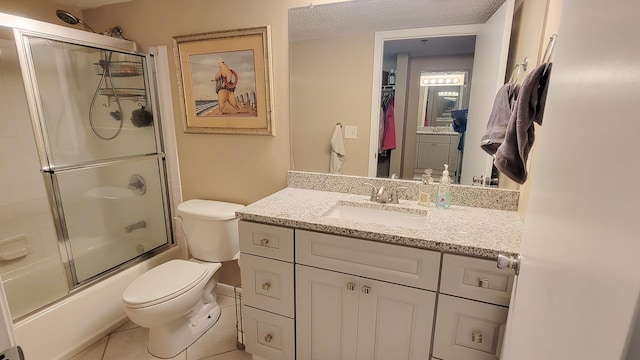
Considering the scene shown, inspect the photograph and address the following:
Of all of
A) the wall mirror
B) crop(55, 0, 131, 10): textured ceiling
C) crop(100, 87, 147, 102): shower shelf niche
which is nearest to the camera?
the wall mirror

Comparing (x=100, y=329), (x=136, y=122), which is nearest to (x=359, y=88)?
(x=136, y=122)

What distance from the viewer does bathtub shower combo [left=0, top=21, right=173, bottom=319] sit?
1.68 meters

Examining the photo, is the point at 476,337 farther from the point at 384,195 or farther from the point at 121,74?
the point at 121,74

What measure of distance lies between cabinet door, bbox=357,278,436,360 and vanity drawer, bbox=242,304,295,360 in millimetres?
365

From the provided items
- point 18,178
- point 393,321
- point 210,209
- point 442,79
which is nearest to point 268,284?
point 393,321

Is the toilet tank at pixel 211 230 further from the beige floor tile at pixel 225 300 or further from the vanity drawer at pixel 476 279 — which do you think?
the vanity drawer at pixel 476 279

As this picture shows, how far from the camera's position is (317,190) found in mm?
1809

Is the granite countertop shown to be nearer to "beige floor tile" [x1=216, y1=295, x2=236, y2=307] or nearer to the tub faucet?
"beige floor tile" [x1=216, y1=295, x2=236, y2=307]

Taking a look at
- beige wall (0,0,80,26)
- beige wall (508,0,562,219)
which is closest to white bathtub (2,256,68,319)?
beige wall (0,0,80,26)

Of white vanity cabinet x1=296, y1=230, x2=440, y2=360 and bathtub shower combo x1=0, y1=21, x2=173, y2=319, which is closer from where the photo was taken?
white vanity cabinet x1=296, y1=230, x2=440, y2=360

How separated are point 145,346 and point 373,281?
1479 millimetres

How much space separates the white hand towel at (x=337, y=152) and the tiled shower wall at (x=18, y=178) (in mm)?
1895

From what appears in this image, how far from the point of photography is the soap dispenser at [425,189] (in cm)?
151

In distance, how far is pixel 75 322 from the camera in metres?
1.66
